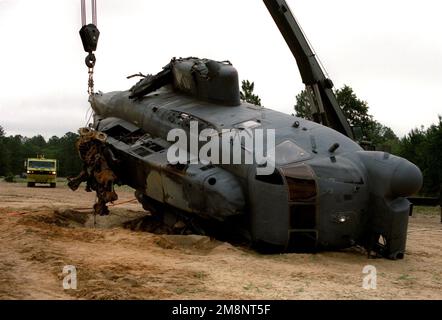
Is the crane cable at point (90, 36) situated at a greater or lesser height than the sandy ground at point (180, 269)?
greater

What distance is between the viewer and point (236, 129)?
12234mm

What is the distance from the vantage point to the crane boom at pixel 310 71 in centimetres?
1794

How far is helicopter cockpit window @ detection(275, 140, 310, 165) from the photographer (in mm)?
11120

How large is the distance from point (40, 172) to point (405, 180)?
32771 mm

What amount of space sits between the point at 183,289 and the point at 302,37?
477 inches

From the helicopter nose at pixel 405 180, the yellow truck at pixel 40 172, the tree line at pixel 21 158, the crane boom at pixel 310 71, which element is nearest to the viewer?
the helicopter nose at pixel 405 180

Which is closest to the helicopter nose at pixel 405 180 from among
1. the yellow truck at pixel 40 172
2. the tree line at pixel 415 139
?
the tree line at pixel 415 139

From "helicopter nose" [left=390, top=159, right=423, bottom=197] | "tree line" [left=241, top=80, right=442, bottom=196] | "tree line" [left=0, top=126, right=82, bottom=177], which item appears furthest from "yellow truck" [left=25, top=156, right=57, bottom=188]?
"helicopter nose" [left=390, top=159, right=423, bottom=197]

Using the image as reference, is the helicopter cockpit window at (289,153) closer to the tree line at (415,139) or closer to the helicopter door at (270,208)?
the helicopter door at (270,208)

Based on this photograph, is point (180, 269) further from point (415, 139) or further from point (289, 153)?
point (415, 139)

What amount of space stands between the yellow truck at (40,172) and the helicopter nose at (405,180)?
32.4 metres

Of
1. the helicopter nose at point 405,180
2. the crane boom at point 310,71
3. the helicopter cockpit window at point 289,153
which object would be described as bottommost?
the helicopter nose at point 405,180

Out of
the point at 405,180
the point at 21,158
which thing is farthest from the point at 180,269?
the point at 21,158

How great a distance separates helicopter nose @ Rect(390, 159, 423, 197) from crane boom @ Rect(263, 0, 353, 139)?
7.57 m
